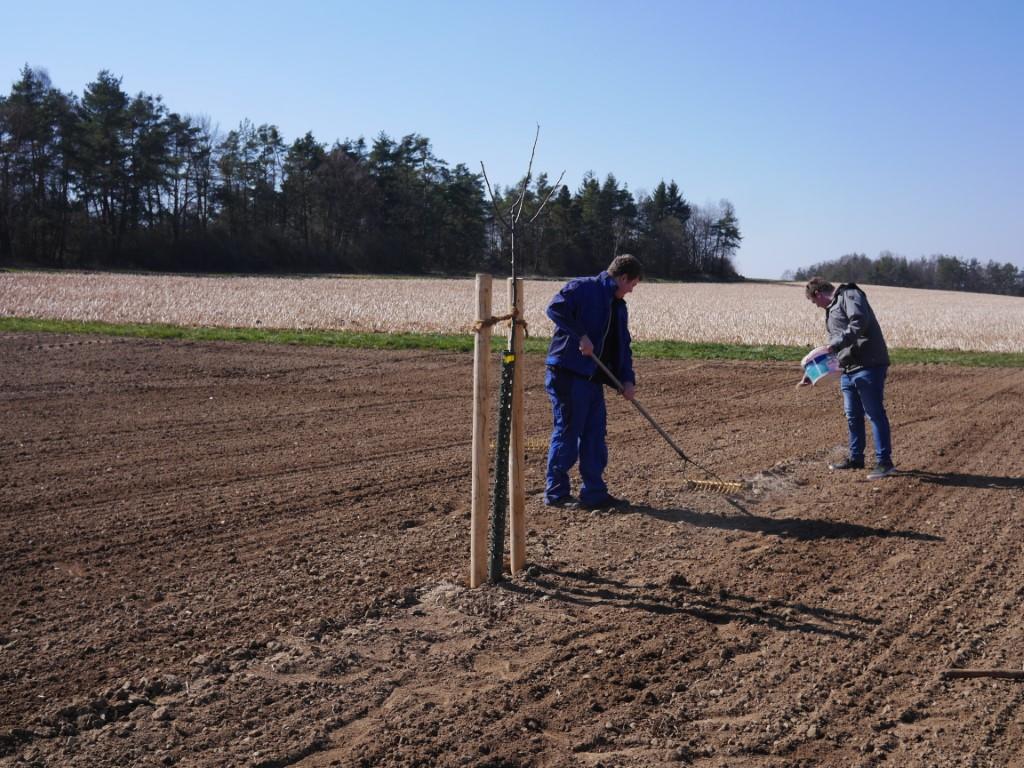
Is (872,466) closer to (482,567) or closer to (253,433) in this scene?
(482,567)

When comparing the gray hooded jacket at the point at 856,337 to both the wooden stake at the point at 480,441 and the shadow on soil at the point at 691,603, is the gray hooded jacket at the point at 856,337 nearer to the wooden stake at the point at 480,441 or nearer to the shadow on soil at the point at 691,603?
the shadow on soil at the point at 691,603

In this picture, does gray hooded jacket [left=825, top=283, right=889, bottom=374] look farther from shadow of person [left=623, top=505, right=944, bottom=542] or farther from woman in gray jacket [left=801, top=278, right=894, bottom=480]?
shadow of person [left=623, top=505, right=944, bottom=542]

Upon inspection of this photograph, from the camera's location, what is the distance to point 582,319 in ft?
24.1

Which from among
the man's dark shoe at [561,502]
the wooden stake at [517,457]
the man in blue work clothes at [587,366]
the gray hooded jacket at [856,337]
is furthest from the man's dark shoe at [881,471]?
the wooden stake at [517,457]

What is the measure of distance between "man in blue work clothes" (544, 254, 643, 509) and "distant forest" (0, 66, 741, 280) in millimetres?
44163

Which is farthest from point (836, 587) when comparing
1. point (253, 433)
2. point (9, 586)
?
point (253, 433)

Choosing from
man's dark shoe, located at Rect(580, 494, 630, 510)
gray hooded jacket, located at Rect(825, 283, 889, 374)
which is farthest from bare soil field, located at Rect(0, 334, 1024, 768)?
gray hooded jacket, located at Rect(825, 283, 889, 374)

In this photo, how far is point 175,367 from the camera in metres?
15.4

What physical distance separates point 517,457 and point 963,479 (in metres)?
5.17

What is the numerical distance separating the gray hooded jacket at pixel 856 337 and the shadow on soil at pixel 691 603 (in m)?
4.05

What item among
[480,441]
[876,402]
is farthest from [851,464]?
[480,441]

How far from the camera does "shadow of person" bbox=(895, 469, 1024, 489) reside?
8.62 meters

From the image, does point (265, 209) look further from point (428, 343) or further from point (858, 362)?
point (858, 362)

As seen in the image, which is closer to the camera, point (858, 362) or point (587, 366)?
point (587, 366)
